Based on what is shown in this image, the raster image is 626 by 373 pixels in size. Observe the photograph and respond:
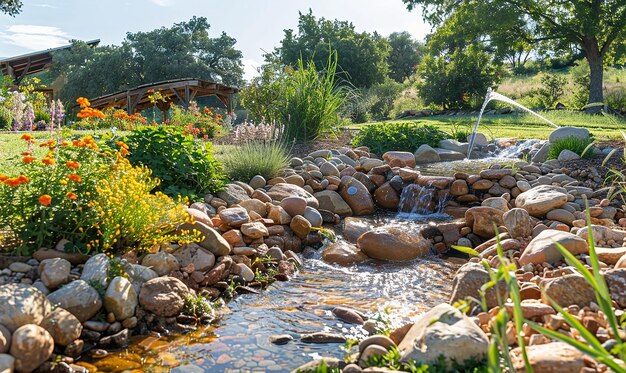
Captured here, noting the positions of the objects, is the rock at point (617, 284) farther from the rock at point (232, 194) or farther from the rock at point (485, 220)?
the rock at point (232, 194)

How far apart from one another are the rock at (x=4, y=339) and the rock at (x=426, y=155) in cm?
779

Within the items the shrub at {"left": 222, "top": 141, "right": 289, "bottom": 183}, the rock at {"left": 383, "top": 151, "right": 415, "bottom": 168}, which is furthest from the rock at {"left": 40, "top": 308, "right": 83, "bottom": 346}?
the rock at {"left": 383, "top": 151, "right": 415, "bottom": 168}

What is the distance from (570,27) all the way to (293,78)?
1399 centimetres

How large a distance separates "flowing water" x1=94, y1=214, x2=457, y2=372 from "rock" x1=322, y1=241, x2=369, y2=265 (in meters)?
0.12

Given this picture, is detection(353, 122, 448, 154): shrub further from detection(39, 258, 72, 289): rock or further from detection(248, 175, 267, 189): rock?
detection(39, 258, 72, 289): rock

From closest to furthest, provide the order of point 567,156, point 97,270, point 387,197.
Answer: point 97,270 < point 387,197 < point 567,156

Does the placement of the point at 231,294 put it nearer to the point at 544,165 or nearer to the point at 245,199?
the point at 245,199

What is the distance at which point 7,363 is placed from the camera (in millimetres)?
3277

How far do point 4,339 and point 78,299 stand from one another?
63 centimetres

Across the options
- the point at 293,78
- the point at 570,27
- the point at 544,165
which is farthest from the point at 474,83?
the point at 544,165

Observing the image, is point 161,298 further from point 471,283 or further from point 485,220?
point 485,220

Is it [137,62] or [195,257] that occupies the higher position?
[137,62]

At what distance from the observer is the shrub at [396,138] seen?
35.5 feet

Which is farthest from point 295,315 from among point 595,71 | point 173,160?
point 595,71
